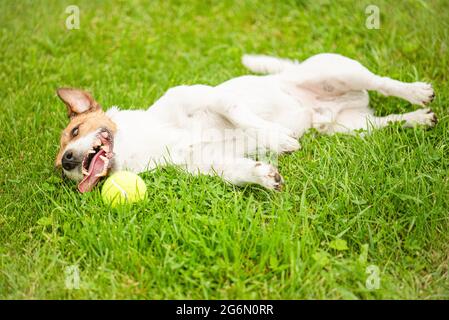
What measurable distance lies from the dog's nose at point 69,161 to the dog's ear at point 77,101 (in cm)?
65

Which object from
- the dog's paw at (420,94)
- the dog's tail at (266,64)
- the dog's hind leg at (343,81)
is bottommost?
the dog's paw at (420,94)

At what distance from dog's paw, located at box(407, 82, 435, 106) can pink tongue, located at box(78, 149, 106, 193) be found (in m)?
2.69

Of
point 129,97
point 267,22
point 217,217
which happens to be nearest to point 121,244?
point 217,217

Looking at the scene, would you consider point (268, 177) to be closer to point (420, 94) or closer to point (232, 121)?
point (232, 121)

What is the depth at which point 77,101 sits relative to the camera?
465 centimetres

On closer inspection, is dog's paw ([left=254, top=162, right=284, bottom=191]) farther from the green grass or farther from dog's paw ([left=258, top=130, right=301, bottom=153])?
dog's paw ([left=258, top=130, right=301, bottom=153])

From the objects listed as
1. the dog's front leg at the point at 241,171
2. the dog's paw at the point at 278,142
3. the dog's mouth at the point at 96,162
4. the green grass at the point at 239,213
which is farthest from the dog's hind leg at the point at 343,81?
the dog's mouth at the point at 96,162

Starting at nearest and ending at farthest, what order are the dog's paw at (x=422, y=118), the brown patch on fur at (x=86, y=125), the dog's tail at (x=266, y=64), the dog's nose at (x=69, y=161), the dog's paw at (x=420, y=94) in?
the dog's nose at (x=69, y=161) → the brown patch on fur at (x=86, y=125) → the dog's paw at (x=422, y=118) → the dog's paw at (x=420, y=94) → the dog's tail at (x=266, y=64)

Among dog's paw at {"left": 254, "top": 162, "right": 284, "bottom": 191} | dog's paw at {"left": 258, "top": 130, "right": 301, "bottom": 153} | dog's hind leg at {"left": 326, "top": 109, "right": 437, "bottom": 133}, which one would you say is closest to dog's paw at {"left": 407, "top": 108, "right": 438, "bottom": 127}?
dog's hind leg at {"left": 326, "top": 109, "right": 437, "bottom": 133}

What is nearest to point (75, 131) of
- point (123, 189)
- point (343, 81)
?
point (123, 189)

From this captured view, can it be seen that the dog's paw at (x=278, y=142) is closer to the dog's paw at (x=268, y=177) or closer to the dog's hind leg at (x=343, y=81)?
the dog's paw at (x=268, y=177)

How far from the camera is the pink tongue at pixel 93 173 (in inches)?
161

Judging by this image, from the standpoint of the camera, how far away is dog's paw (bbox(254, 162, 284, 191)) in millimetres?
3891

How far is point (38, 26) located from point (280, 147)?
4308 millimetres
